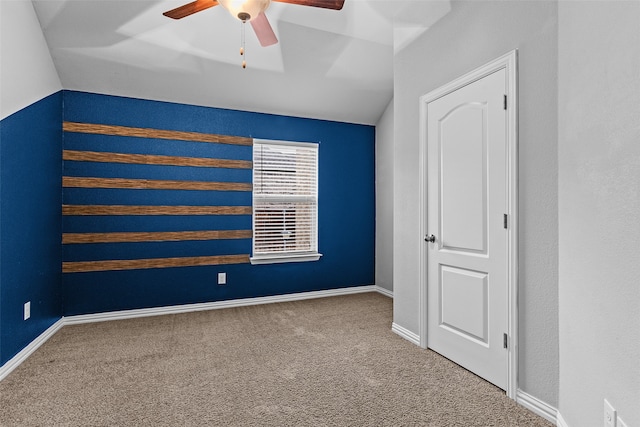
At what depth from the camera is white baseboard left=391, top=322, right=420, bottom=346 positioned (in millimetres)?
2893

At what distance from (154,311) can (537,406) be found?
3.57m

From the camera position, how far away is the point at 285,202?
4445 mm

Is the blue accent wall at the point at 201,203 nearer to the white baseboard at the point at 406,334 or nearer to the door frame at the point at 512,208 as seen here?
the white baseboard at the point at 406,334

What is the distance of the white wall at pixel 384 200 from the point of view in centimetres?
458

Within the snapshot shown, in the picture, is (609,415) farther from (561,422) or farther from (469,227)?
(469,227)

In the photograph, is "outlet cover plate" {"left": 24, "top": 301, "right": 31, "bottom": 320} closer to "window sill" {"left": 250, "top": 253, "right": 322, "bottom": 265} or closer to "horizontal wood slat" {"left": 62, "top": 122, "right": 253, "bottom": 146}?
"horizontal wood slat" {"left": 62, "top": 122, "right": 253, "bottom": 146}

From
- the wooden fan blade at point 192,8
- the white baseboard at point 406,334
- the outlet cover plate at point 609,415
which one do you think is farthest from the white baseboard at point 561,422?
the wooden fan blade at point 192,8

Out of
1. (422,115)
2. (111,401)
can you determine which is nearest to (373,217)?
(422,115)

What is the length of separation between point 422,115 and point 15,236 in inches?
129

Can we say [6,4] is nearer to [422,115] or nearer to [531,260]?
[422,115]

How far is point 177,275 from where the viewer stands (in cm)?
392

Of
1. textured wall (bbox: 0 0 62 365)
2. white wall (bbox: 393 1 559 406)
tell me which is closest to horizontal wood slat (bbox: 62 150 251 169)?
textured wall (bbox: 0 0 62 365)

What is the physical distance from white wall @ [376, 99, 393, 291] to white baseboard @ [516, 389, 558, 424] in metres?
2.57

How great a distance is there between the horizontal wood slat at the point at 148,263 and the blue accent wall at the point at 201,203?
0.05 m
